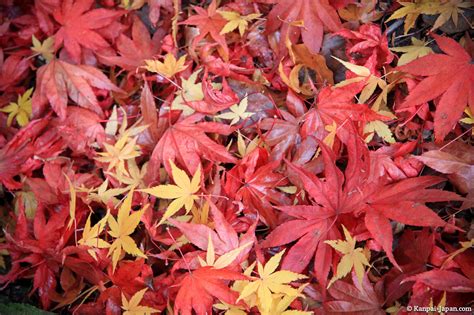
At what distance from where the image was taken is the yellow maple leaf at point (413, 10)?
110 cm

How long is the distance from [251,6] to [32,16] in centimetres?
71

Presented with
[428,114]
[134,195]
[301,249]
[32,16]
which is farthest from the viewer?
[32,16]

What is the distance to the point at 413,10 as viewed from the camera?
1105mm

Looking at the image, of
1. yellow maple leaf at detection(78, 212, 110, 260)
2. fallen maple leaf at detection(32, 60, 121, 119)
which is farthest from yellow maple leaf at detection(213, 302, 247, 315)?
fallen maple leaf at detection(32, 60, 121, 119)

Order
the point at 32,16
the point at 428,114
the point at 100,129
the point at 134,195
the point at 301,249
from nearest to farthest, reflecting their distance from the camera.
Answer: the point at 301,249 → the point at 428,114 → the point at 134,195 → the point at 100,129 → the point at 32,16

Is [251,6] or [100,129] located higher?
[251,6]

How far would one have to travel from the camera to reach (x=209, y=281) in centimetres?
96

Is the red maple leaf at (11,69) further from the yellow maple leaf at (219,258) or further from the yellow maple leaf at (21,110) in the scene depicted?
the yellow maple leaf at (219,258)

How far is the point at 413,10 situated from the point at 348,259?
2.05ft

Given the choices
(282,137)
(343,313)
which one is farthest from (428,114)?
(343,313)

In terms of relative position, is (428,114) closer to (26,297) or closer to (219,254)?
(219,254)

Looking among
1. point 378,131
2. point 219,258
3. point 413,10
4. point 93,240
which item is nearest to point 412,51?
point 413,10

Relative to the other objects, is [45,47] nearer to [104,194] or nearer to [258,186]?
[104,194]

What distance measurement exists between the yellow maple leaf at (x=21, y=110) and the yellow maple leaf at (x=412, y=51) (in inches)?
41.3
